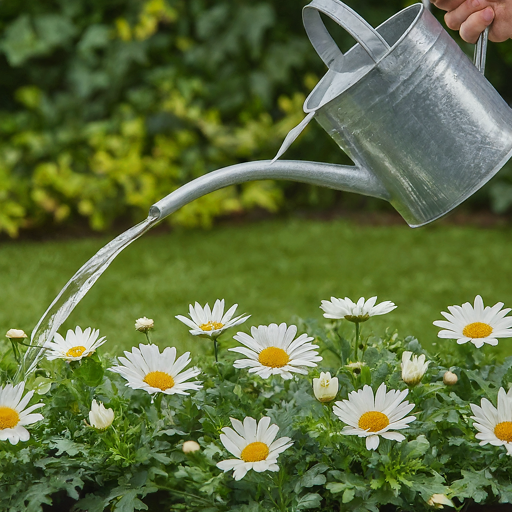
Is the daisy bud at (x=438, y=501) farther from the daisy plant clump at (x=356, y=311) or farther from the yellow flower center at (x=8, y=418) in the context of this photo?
the yellow flower center at (x=8, y=418)

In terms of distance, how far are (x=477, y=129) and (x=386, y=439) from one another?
0.54 metres

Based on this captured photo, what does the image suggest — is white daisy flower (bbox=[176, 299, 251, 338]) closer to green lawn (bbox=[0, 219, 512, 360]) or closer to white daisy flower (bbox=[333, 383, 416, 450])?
white daisy flower (bbox=[333, 383, 416, 450])

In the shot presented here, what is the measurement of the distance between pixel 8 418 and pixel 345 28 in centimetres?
78

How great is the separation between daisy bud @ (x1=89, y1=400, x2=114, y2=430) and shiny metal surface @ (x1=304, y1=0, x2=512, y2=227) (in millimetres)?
573

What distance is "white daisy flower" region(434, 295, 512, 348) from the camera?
1.22 m

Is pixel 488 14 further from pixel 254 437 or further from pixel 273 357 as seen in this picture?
pixel 254 437

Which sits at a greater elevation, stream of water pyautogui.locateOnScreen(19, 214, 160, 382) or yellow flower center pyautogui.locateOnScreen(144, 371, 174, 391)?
stream of water pyautogui.locateOnScreen(19, 214, 160, 382)

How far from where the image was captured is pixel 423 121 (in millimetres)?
1194

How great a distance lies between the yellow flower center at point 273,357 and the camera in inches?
45.4

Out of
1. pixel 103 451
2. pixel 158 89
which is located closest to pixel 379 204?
pixel 158 89

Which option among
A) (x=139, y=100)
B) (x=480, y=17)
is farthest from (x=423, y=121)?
(x=139, y=100)

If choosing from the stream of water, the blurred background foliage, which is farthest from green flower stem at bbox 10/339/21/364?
the blurred background foliage

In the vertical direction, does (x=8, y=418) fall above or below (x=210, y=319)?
below

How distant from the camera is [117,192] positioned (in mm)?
4004
